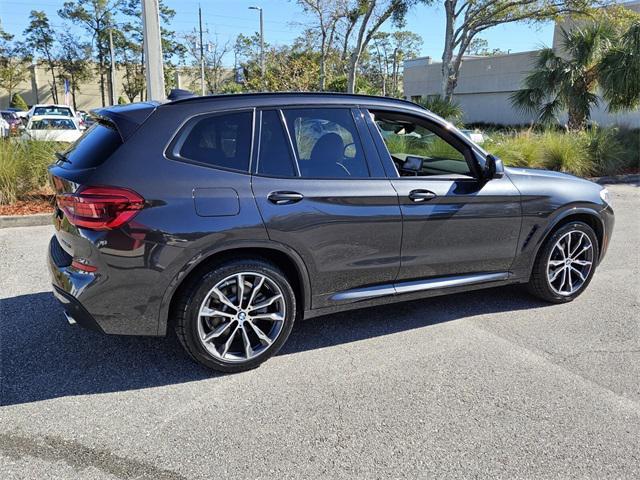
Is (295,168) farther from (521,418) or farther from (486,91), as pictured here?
(486,91)

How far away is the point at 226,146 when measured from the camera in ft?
10.9

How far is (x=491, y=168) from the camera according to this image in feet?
13.3

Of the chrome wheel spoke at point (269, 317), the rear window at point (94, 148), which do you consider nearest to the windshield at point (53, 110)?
the rear window at point (94, 148)

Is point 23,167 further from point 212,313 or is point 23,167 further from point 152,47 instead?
point 212,313

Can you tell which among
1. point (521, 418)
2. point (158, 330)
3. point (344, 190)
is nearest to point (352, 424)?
point (521, 418)

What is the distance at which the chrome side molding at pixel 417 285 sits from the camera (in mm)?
3725

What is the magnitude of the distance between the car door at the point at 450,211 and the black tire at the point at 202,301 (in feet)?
3.23

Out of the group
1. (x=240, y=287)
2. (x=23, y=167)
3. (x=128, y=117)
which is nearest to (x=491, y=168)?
(x=240, y=287)

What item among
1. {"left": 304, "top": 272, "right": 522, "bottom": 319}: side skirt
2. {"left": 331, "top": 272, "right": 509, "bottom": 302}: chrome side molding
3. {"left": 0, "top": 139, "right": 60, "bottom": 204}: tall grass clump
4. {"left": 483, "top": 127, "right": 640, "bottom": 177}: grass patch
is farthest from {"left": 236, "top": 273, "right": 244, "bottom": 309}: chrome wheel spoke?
{"left": 483, "top": 127, "right": 640, "bottom": 177}: grass patch

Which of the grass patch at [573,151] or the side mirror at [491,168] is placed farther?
the grass patch at [573,151]

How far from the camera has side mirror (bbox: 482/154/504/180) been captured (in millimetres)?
4051

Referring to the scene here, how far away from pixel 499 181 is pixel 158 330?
2854 mm

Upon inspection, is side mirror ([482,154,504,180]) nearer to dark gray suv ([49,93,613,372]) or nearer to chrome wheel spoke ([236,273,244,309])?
dark gray suv ([49,93,613,372])

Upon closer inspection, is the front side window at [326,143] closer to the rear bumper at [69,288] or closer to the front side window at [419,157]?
the front side window at [419,157]
